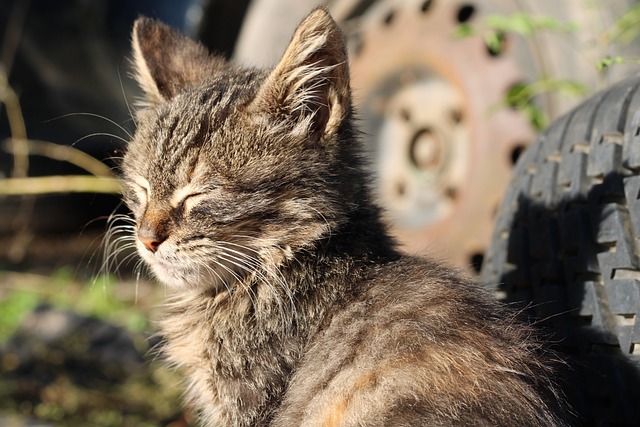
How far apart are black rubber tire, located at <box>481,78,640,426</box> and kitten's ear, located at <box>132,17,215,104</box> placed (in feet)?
4.24

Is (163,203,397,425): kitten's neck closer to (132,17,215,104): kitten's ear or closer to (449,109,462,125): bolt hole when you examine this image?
(132,17,215,104): kitten's ear

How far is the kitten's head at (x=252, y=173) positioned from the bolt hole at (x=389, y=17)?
1.68m

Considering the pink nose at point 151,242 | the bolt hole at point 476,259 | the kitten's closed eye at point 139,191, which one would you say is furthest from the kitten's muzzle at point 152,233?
the bolt hole at point 476,259

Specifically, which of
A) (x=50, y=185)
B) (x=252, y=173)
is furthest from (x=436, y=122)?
(x=50, y=185)

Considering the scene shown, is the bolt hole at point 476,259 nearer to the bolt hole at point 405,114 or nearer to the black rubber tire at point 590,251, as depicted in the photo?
the bolt hole at point 405,114

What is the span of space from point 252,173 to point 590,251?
99 cm

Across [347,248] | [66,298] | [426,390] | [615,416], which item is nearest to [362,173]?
[347,248]

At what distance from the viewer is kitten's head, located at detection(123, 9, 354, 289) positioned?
228 cm

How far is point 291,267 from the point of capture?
235cm

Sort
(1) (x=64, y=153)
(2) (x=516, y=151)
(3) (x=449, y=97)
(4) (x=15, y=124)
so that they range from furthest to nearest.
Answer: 1. (4) (x=15, y=124)
2. (1) (x=64, y=153)
3. (3) (x=449, y=97)
4. (2) (x=516, y=151)

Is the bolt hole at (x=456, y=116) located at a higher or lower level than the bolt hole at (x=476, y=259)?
higher

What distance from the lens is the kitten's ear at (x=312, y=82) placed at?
2.22m

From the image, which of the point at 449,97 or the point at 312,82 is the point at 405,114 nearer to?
the point at 449,97

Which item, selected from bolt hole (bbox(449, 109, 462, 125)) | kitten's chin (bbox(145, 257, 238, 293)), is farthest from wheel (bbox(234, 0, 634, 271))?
kitten's chin (bbox(145, 257, 238, 293))
